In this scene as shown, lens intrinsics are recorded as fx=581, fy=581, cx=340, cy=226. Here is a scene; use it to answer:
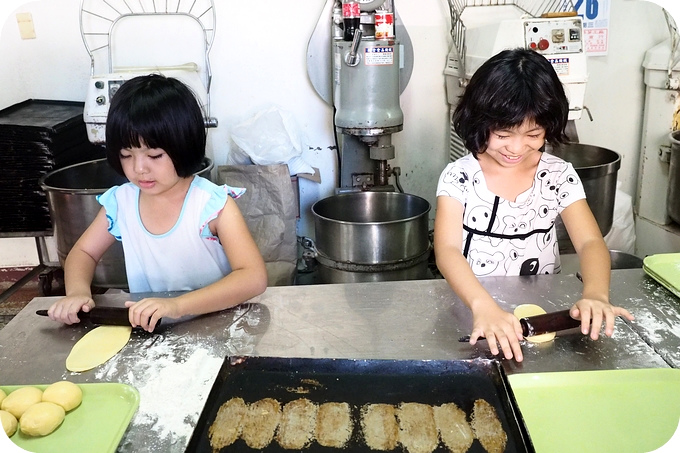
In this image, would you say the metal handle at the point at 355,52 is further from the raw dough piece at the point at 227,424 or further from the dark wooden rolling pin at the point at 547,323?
the raw dough piece at the point at 227,424

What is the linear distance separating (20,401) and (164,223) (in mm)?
597

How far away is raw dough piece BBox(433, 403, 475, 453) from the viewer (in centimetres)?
77

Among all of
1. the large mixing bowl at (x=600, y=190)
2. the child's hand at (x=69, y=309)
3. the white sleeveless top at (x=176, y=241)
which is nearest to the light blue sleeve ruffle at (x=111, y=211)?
the white sleeveless top at (x=176, y=241)

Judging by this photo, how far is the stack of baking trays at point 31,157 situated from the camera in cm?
210

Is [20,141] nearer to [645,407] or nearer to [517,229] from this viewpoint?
[517,229]

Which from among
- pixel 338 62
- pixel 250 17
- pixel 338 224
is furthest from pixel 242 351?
pixel 250 17

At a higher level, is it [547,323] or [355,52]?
[355,52]

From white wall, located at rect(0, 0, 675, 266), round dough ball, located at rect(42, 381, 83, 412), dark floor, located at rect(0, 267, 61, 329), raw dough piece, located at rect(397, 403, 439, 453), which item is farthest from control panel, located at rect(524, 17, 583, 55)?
dark floor, located at rect(0, 267, 61, 329)

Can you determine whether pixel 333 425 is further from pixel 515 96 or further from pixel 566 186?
pixel 566 186

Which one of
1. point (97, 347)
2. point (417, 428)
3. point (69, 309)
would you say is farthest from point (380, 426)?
point (69, 309)

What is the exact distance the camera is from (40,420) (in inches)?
31.1

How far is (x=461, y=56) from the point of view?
7.56ft

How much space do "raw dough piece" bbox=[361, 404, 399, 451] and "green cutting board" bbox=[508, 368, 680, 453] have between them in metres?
0.18

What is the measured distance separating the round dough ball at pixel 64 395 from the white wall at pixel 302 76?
1809mm
